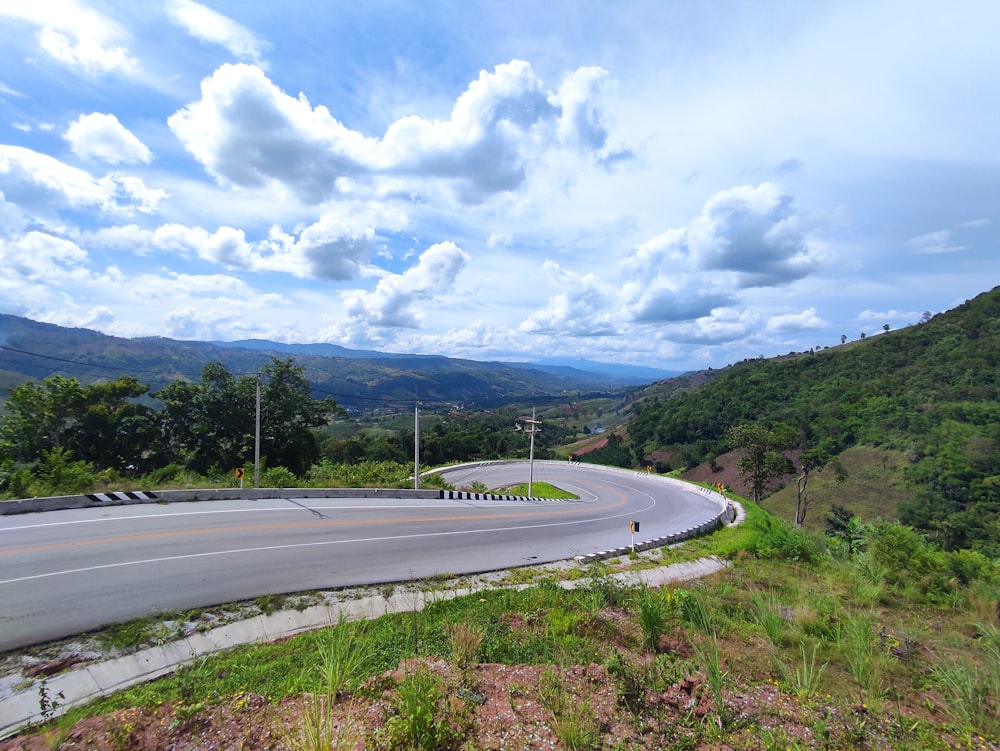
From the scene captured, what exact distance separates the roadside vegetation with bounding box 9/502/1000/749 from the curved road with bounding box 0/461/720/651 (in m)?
2.39

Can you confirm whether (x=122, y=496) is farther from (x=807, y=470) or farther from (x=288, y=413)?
(x=807, y=470)

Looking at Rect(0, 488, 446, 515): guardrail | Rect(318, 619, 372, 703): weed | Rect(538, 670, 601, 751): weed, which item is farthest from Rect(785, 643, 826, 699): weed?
Rect(0, 488, 446, 515): guardrail

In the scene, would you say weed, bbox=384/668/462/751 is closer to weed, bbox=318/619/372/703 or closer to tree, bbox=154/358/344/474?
weed, bbox=318/619/372/703

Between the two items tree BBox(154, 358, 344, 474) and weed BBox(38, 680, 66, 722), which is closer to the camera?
weed BBox(38, 680, 66, 722)

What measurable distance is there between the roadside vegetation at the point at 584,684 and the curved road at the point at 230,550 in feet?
7.84

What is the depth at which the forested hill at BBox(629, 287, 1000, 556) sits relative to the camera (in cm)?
4497

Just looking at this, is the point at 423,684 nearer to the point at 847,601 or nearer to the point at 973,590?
the point at 847,601

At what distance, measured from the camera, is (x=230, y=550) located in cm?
994

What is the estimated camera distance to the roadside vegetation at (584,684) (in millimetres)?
3818

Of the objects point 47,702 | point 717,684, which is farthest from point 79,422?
point 717,684

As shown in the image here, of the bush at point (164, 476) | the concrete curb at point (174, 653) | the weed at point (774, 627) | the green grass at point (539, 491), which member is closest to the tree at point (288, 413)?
the bush at point (164, 476)

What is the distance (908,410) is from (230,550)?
8814 cm

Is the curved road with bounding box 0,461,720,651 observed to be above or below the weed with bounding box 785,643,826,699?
below

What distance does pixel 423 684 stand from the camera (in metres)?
4.03
